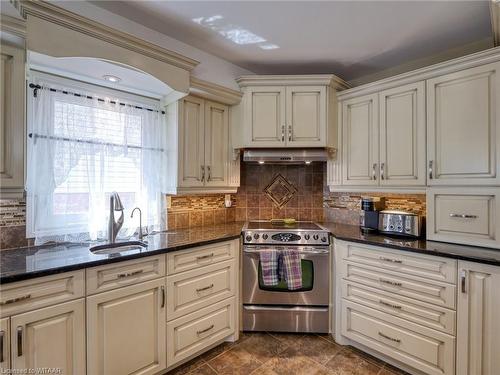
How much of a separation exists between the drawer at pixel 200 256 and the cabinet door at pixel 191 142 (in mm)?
596

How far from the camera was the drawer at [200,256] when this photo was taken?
1.83 m

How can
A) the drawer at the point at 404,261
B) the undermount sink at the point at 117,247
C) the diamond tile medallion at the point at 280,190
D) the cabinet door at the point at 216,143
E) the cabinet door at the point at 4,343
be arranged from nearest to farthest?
the cabinet door at the point at 4,343
the drawer at the point at 404,261
the undermount sink at the point at 117,247
the cabinet door at the point at 216,143
the diamond tile medallion at the point at 280,190

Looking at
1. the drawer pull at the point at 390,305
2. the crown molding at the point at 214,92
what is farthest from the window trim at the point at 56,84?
the drawer pull at the point at 390,305

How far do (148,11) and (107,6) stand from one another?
0.25m

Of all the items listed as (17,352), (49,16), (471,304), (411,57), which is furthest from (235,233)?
Answer: (411,57)

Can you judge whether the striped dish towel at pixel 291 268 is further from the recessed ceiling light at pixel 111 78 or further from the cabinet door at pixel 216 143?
the recessed ceiling light at pixel 111 78

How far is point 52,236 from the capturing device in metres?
1.79

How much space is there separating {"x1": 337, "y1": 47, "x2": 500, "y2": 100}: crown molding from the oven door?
1.45 m

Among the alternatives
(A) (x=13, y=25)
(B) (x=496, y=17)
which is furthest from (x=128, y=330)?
(B) (x=496, y=17)

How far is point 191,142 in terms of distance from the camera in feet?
7.64

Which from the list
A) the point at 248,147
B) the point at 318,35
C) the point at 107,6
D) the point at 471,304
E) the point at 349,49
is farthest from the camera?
the point at 248,147

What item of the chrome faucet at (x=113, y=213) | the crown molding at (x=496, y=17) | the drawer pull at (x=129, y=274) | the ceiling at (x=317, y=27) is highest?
the ceiling at (x=317, y=27)

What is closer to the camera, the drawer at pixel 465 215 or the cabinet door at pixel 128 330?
the cabinet door at pixel 128 330

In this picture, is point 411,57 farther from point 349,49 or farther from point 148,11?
point 148,11
